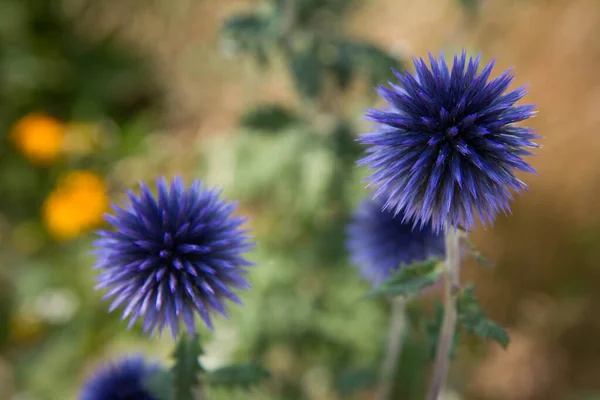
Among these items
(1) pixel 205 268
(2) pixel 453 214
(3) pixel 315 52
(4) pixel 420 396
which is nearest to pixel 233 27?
(3) pixel 315 52

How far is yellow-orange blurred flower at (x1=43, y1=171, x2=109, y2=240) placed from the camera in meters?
2.89

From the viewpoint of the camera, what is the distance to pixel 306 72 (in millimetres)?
2064

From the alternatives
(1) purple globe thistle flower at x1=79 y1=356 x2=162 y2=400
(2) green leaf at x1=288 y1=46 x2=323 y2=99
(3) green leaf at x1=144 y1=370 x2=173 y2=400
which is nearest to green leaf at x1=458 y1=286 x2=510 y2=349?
(3) green leaf at x1=144 y1=370 x2=173 y2=400

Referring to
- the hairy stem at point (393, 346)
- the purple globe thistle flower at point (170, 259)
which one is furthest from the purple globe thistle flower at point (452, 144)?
the hairy stem at point (393, 346)

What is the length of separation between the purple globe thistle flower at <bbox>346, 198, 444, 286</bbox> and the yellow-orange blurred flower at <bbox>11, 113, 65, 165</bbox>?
2.03 meters

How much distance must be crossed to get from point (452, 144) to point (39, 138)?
2643 mm

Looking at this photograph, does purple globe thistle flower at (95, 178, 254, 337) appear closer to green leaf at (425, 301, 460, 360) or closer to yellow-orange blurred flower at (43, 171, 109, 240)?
green leaf at (425, 301, 460, 360)

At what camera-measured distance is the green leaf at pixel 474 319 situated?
1.11 m

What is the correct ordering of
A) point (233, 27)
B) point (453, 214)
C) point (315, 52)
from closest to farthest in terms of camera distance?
point (453, 214)
point (233, 27)
point (315, 52)

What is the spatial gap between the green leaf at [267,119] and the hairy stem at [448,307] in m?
1.26

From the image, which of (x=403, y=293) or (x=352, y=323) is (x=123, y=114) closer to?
(x=352, y=323)

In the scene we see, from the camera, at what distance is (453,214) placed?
107 cm

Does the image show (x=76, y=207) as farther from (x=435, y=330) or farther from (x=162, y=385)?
(x=435, y=330)

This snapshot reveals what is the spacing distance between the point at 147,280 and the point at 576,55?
315 centimetres
